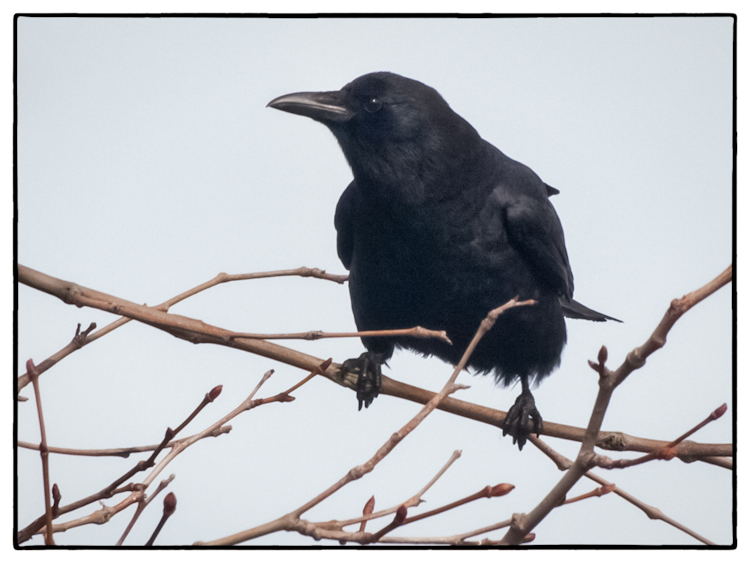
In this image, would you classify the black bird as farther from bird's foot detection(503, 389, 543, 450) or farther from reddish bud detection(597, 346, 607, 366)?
reddish bud detection(597, 346, 607, 366)

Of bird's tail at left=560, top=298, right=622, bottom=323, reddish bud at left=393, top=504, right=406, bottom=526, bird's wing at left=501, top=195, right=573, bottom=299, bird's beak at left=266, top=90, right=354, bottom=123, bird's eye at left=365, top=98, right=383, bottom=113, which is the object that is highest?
bird's eye at left=365, top=98, right=383, bottom=113

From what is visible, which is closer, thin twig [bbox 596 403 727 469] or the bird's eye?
thin twig [bbox 596 403 727 469]

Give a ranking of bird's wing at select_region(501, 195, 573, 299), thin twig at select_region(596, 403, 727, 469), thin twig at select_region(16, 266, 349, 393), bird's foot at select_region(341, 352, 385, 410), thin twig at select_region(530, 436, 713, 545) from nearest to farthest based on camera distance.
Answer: thin twig at select_region(596, 403, 727, 469), thin twig at select_region(16, 266, 349, 393), thin twig at select_region(530, 436, 713, 545), bird's foot at select_region(341, 352, 385, 410), bird's wing at select_region(501, 195, 573, 299)

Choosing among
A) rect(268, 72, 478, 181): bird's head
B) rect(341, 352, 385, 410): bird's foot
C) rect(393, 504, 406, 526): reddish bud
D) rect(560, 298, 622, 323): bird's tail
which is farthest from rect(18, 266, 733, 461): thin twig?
rect(268, 72, 478, 181): bird's head

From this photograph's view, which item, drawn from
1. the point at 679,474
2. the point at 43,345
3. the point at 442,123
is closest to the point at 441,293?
the point at 442,123

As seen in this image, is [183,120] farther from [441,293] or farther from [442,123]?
[441,293]

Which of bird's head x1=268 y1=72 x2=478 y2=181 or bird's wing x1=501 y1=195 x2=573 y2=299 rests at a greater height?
bird's head x1=268 y1=72 x2=478 y2=181

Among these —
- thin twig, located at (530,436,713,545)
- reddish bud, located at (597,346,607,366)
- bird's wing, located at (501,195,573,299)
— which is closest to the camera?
reddish bud, located at (597,346,607,366)

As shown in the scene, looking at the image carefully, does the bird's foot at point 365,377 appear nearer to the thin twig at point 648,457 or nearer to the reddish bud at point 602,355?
the thin twig at point 648,457
